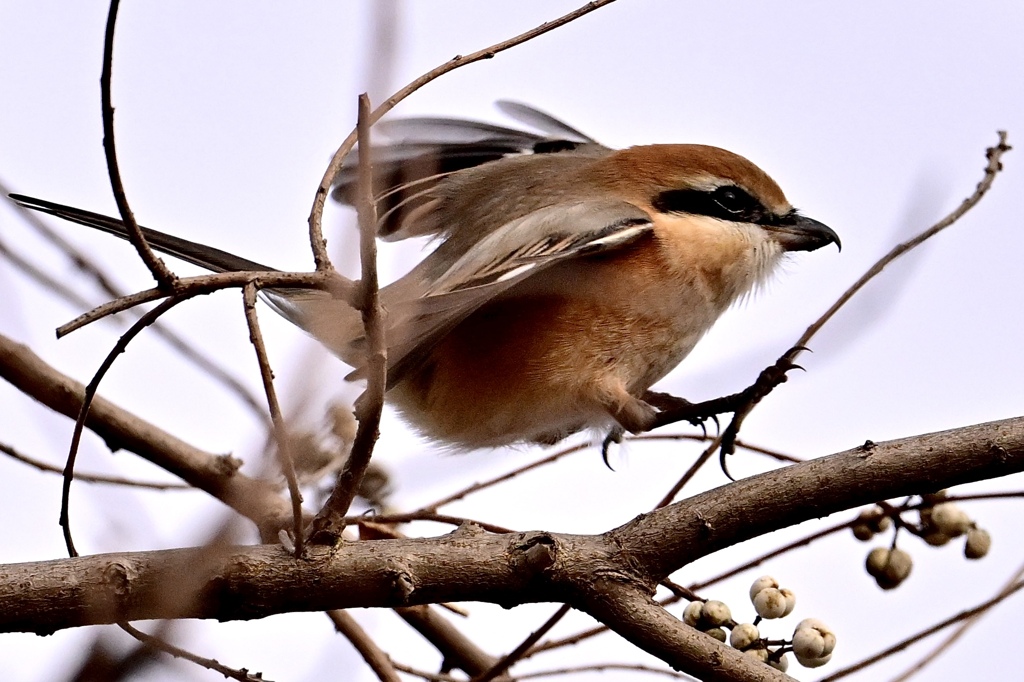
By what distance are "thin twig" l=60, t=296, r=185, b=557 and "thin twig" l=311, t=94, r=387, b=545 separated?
30cm

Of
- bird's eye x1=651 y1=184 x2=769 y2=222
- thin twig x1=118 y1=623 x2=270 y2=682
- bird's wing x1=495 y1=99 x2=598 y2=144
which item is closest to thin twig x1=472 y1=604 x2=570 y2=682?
thin twig x1=118 y1=623 x2=270 y2=682

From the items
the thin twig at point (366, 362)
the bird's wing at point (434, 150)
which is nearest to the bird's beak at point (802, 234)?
the bird's wing at point (434, 150)

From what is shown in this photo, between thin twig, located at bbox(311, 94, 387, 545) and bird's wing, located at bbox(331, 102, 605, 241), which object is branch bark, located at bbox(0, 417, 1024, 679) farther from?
bird's wing, located at bbox(331, 102, 605, 241)

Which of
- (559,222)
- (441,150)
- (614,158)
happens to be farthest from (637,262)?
(441,150)

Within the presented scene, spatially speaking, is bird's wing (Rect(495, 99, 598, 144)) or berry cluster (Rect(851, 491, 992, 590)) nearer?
berry cluster (Rect(851, 491, 992, 590))

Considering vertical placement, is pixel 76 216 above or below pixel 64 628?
above

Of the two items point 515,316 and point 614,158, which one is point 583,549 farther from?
point 614,158

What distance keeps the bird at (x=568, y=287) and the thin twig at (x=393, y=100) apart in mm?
863

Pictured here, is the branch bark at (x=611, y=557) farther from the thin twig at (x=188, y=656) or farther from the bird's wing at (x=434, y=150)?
the bird's wing at (x=434, y=150)

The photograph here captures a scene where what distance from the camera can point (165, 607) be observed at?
1220 millimetres

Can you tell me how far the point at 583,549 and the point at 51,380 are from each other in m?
1.61

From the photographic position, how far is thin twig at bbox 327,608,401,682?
2.70 meters

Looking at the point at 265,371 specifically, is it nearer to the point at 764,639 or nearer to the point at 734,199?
the point at 764,639

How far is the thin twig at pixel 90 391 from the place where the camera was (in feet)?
5.39
